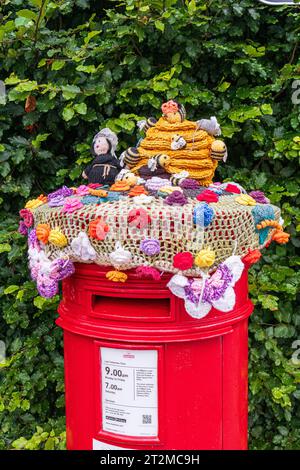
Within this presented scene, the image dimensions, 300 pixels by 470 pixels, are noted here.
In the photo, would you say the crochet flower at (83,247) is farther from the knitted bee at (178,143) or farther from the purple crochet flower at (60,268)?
the knitted bee at (178,143)

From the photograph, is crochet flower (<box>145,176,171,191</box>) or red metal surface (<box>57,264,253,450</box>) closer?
red metal surface (<box>57,264,253,450</box>)

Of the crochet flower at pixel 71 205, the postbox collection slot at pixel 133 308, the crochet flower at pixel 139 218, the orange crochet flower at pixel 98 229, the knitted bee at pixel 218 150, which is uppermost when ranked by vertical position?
the knitted bee at pixel 218 150

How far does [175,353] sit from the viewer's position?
1750mm

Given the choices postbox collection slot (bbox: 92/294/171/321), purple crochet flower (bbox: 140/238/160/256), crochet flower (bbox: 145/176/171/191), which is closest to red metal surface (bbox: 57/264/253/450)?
postbox collection slot (bbox: 92/294/171/321)

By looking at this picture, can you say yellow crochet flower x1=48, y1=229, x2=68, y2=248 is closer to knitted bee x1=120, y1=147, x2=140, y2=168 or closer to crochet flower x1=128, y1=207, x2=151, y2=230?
crochet flower x1=128, y1=207, x2=151, y2=230

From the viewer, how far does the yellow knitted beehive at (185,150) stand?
77.7 inches

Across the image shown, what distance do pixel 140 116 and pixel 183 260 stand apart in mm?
1505

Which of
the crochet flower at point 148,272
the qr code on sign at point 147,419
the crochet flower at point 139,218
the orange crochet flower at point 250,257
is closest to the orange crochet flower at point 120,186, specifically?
the crochet flower at point 139,218

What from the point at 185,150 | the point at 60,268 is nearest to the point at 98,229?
the point at 60,268

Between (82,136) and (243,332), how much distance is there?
5.11 feet

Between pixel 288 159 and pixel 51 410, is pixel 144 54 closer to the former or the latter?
pixel 288 159

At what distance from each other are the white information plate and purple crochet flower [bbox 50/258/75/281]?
28cm

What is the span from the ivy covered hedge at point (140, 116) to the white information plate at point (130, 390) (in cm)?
103

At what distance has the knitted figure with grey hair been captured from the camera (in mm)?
2025
